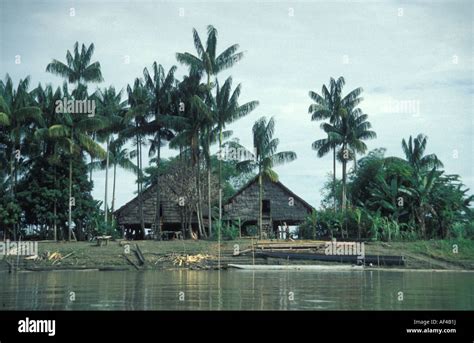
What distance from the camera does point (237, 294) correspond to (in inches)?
811

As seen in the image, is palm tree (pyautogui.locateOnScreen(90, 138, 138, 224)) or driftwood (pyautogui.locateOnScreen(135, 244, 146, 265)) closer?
driftwood (pyautogui.locateOnScreen(135, 244, 146, 265))

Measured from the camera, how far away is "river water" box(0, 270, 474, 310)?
685 inches

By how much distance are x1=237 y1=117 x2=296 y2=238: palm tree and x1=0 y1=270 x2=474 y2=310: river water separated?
18.4 meters

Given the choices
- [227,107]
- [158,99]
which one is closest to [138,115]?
[158,99]

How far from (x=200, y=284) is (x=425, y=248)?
1999cm

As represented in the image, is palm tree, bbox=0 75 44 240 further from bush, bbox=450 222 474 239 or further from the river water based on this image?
bush, bbox=450 222 474 239

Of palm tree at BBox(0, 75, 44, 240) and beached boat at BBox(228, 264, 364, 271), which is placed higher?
palm tree at BBox(0, 75, 44, 240)

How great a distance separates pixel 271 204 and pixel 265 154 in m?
7.06

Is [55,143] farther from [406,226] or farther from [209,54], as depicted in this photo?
[406,226]

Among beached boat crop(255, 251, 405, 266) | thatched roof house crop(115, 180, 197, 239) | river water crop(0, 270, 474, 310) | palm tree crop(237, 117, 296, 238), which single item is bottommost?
river water crop(0, 270, 474, 310)

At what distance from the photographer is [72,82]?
4775cm

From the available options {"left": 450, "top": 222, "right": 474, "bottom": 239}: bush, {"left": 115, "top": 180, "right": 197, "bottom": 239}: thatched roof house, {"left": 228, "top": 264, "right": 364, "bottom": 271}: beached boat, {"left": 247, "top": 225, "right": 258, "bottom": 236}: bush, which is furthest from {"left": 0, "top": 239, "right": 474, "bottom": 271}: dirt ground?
{"left": 115, "top": 180, "right": 197, "bottom": 239}: thatched roof house

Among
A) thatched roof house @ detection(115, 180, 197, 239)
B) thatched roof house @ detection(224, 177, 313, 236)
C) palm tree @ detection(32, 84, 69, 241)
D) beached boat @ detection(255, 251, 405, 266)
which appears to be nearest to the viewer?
beached boat @ detection(255, 251, 405, 266)

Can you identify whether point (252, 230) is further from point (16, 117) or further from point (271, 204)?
point (16, 117)
